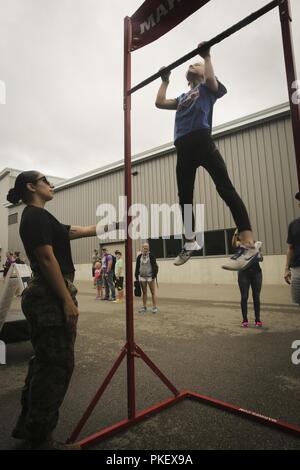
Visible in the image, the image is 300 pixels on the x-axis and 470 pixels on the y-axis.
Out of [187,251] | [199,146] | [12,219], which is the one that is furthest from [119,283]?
[12,219]

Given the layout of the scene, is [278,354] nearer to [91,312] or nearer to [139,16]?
[139,16]

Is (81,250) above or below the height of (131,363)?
above

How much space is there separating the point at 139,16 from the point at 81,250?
65.7 feet

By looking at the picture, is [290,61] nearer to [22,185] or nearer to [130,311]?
[22,185]

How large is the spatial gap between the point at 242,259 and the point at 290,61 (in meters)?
1.40

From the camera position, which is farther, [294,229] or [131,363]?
[294,229]

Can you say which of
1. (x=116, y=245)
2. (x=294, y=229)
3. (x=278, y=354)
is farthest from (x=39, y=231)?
(x=116, y=245)

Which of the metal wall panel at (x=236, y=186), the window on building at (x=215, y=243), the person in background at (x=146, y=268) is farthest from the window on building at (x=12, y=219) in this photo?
the person in background at (x=146, y=268)

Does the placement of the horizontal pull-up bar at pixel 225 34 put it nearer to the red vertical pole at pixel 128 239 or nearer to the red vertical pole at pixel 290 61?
the red vertical pole at pixel 290 61

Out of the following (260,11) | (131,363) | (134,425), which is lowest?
(134,425)

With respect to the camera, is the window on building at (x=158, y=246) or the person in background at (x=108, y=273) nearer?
the person in background at (x=108, y=273)

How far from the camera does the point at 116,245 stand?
783 inches

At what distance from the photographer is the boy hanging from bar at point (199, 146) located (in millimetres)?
2287

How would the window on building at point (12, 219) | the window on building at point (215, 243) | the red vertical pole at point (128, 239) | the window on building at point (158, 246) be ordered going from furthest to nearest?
the window on building at point (12, 219)
the window on building at point (158, 246)
the window on building at point (215, 243)
the red vertical pole at point (128, 239)
